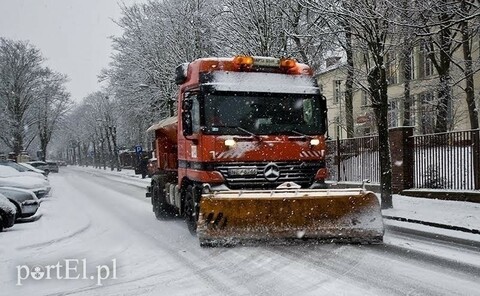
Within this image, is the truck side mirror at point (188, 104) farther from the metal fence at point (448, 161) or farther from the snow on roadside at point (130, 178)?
the snow on roadside at point (130, 178)

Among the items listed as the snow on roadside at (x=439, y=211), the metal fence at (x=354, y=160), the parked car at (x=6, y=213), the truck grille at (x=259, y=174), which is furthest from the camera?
the metal fence at (x=354, y=160)

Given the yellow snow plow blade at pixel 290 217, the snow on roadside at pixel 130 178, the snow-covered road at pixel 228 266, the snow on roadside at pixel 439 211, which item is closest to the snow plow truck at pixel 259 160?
the yellow snow plow blade at pixel 290 217

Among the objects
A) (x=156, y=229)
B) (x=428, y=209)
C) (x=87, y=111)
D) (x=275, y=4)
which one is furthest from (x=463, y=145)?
(x=87, y=111)

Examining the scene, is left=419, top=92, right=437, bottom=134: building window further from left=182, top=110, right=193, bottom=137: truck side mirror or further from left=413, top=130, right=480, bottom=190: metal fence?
left=182, top=110, right=193, bottom=137: truck side mirror

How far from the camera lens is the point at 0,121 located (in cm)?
5244

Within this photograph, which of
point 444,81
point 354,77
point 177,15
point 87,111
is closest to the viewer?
point 354,77

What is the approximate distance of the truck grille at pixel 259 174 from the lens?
8.20m

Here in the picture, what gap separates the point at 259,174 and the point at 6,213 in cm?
554

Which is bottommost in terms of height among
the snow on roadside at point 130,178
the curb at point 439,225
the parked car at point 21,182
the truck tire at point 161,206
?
the snow on roadside at point 130,178

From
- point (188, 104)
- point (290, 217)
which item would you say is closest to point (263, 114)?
point (188, 104)

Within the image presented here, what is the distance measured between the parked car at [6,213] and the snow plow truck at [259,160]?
3.72 metres

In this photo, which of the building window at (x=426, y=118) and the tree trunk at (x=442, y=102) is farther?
the building window at (x=426, y=118)

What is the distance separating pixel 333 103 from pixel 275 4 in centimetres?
2634

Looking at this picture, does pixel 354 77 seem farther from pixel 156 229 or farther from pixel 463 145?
pixel 156 229
